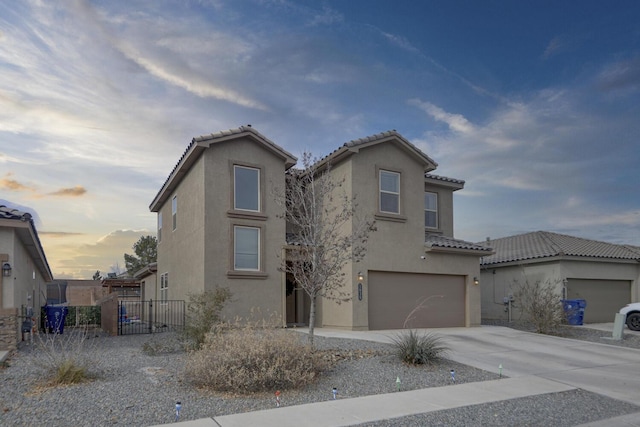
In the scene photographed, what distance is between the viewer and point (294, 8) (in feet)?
46.6

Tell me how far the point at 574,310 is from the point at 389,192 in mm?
9456

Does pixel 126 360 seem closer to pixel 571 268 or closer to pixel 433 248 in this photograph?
pixel 433 248

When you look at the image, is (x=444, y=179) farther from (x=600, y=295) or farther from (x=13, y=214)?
(x=13, y=214)

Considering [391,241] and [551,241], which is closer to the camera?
[391,241]

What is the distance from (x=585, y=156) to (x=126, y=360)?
17.8 m

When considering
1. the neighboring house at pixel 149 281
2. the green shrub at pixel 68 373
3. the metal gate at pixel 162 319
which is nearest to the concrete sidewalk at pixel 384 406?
the green shrub at pixel 68 373

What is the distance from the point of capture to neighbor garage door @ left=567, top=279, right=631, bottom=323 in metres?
22.9

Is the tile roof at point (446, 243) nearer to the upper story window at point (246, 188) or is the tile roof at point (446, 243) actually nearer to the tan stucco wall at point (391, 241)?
the tan stucco wall at point (391, 241)

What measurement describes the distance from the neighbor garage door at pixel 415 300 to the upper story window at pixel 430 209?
9.30 ft

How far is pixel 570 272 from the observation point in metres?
22.3

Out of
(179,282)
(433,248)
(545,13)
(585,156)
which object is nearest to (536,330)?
(433,248)

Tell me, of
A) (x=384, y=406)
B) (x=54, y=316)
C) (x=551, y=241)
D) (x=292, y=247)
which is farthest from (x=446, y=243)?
(x=54, y=316)

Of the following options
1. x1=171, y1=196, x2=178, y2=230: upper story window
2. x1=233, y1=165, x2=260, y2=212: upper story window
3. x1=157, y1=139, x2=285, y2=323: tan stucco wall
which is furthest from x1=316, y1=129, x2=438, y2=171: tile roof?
x1=171, y1=196, x2=178, y2=230: upper story window

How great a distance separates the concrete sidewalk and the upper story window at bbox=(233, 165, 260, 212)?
10.1 metres
